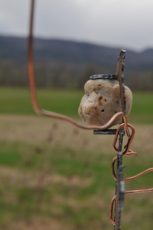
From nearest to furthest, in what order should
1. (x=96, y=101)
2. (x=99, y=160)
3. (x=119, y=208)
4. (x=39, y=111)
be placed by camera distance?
(x=39, y=111), (x=119, y=208), (x=96, y=101), (x=99, y=160)

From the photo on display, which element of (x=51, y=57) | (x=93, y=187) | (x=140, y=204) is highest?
(x=140, y=204)

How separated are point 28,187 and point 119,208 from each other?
6.50 metres

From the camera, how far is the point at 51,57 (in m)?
48.2

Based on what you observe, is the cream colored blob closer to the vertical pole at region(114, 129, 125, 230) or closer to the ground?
the vertical pole at region(114, 129, 125, 230)

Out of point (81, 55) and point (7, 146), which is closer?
point (7, 146)

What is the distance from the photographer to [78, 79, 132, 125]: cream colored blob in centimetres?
75

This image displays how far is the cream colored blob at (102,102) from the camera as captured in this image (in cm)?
75

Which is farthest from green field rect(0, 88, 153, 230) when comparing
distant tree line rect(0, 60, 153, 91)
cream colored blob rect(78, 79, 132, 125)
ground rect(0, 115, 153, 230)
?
distant tree line rect(0, 60, 153, 91)

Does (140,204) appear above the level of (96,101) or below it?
below

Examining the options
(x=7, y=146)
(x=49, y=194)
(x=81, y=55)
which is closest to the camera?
(x=49, y=194)

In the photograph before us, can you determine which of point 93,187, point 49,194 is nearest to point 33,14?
point 49,194

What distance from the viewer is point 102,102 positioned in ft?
2.54

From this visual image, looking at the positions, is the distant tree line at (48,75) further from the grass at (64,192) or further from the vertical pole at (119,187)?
the vertical pole at (119,187)

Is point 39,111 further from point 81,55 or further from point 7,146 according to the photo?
point 81,55
